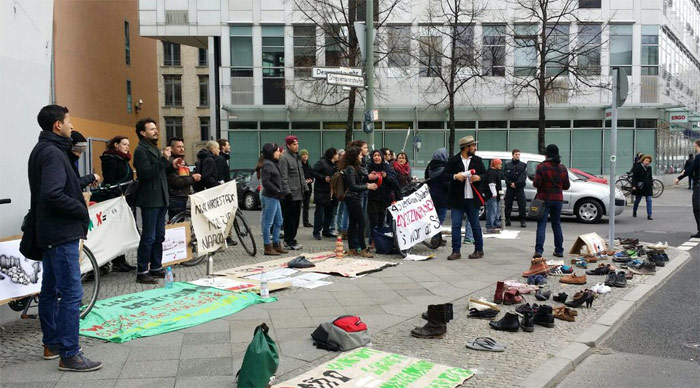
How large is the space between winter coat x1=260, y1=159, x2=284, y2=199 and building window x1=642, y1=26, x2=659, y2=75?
26.5m

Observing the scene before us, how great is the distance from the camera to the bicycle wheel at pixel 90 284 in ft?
20.0

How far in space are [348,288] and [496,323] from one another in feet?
7.42

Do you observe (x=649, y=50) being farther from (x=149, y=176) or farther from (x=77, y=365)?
(x=77, y=365)

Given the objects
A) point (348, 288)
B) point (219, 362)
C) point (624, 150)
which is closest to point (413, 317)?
point (348, 288)

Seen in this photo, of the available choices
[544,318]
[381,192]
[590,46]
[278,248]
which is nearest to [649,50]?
[590,46]

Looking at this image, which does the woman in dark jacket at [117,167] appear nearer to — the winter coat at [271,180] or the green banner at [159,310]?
the green banner at [159,310]

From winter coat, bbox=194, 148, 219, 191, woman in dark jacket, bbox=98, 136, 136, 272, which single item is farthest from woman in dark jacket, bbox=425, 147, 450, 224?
woman in dark jacket, bbox=98, 136, 136, 272

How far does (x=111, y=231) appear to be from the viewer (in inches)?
307

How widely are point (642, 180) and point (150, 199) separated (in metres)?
14.2

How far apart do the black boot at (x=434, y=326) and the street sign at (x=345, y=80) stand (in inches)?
286

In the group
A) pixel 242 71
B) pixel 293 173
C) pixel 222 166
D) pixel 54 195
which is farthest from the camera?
pixel 242 71

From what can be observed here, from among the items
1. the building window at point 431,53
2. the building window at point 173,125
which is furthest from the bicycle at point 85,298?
the building window at point 173,125

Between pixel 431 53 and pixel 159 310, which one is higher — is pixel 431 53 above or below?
above

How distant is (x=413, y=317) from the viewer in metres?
6.38
